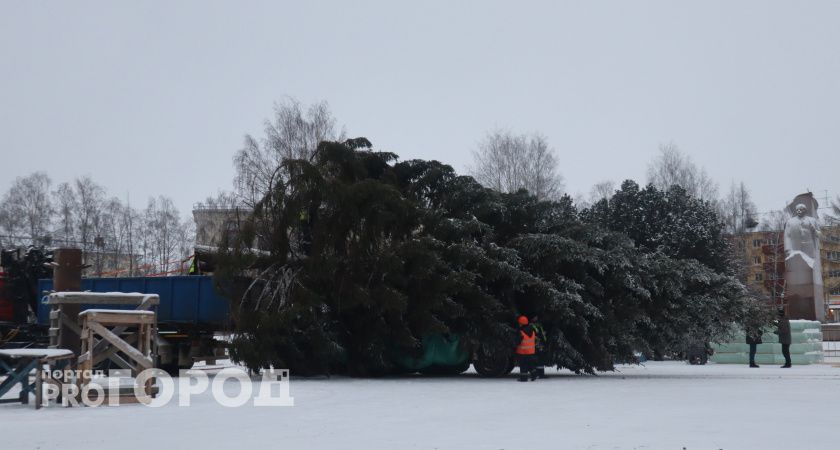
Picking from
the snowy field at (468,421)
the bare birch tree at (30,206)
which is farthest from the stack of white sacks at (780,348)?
the bare birch tree at (30,206)

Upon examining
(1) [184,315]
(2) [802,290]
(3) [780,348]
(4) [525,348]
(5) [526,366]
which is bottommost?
(3) [780,348]

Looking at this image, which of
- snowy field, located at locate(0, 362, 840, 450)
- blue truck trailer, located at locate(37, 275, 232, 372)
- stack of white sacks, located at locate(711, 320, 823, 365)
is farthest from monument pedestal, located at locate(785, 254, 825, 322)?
blue truck trailer, located at locate(37, 275, 232, 372)

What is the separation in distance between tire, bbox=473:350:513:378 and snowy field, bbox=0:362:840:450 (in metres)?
3.99

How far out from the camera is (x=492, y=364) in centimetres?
2147

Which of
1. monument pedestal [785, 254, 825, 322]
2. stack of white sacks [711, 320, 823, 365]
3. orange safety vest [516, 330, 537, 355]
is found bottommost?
stack of white sacks [711, 320, 823, 365]

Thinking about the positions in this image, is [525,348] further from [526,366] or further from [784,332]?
[784,332]

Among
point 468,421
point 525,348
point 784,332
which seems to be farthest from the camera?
point 784,332

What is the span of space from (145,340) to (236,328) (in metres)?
5.31

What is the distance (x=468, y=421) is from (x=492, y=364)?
34.0 feet

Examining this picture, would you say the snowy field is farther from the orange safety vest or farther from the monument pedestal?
the monument pedestal

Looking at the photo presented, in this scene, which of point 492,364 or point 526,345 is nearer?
point 526,345

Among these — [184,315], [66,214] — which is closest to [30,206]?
[66,214]

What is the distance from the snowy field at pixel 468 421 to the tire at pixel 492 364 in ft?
13.1

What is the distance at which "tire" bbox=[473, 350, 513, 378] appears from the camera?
2114cm
